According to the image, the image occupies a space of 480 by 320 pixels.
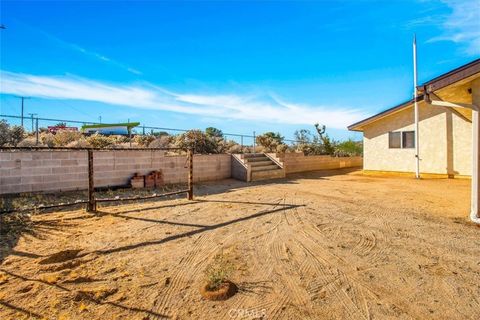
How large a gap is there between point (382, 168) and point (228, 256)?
14.4 meters

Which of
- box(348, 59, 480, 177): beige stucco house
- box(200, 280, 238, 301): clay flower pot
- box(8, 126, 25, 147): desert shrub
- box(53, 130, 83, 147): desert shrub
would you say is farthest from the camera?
box(53, 130, 83, 147): desert shrub

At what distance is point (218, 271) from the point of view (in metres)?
3.52

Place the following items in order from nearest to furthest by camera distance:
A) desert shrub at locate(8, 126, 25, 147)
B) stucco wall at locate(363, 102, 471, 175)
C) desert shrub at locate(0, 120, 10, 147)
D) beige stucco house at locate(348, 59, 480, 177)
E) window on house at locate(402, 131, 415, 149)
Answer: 1. desert shrub at locate(0, 120, 10, 147)
2. desert shrub at locate(8, 126, 25, 147)
3. beige stucco house at locate(348, 59, 480, 177)
4. stucco wall at locate(363, 102, 471, 175)
5. window on house at locate(402, 131, 415, 149)

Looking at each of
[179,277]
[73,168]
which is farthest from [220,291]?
[73,168]

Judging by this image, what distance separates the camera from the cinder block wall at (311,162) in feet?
53.0

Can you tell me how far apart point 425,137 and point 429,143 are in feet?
1.18

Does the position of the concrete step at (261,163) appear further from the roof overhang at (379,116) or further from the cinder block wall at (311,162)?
the roof overhang at (379,116)

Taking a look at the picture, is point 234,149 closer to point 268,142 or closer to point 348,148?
point 268,142

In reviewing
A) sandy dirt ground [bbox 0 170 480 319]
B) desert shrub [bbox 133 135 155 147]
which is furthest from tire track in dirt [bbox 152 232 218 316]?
desert shrub [bbox 133 135 155 147]

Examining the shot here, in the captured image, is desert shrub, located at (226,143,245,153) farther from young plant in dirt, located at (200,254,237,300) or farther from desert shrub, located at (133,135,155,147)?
young plant in dirt, located at (200,254,237,300)

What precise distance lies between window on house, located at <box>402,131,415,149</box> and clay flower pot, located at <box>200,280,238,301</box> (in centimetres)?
1476

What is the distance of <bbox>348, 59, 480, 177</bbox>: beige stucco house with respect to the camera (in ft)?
42.0

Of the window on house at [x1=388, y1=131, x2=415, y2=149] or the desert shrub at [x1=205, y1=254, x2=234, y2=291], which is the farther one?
the window on house at [x1=388, y1=131, x2=415, y2=149]

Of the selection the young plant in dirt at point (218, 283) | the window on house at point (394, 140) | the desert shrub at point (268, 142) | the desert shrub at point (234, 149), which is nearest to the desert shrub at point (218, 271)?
the young plant in dirt at point (218, 283)
